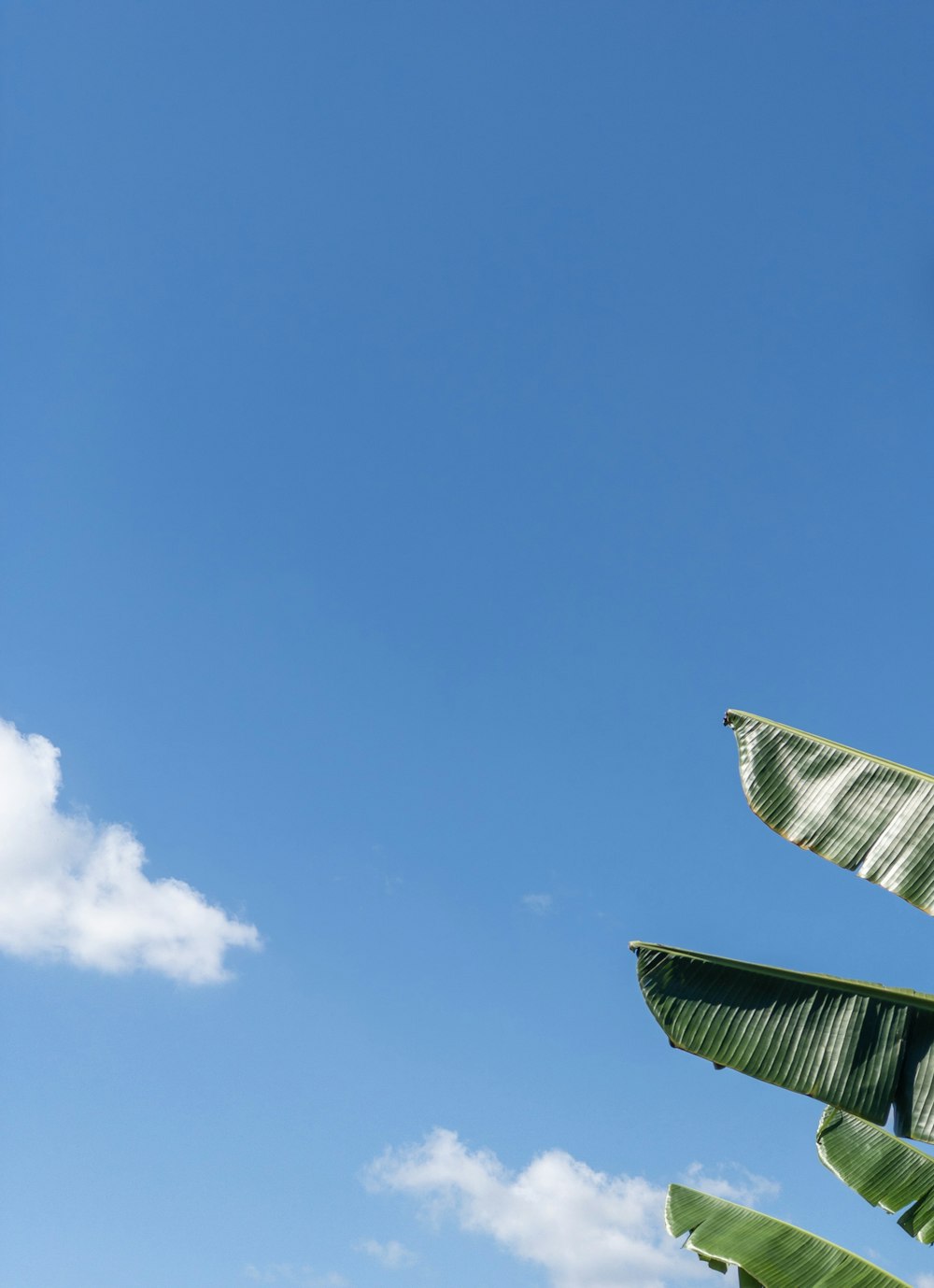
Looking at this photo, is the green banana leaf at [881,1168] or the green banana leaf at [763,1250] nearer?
the green banana leaf at [763,1250]

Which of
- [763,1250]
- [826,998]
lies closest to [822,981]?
[826,998]

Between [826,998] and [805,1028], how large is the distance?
0.62 feet

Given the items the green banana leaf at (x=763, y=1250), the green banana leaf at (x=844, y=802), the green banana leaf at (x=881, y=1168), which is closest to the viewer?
the green banana leaf at (x=844, y=802)

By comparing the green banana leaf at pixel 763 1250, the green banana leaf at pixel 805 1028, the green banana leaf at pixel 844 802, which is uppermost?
the green banana leaf at pixel 844 802

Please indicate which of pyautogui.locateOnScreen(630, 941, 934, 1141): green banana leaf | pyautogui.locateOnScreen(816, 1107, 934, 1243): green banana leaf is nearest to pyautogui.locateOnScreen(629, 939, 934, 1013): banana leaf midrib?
pyautogui.locateOnScreen(630, 941, 934, 1141): green banana leaf

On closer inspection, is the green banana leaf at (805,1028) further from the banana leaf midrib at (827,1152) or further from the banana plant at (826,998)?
the banana leaf midrib at (827,1152)

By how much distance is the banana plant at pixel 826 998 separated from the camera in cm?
438

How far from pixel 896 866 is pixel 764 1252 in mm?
3052

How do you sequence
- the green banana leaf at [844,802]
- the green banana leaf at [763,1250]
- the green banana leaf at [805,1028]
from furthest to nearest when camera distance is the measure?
the green banana leaf at [763,1250] → the green banana leaf at [844,802] → the green banana leaf at [805,1028]

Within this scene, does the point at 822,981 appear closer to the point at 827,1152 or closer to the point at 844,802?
the point at 844,802

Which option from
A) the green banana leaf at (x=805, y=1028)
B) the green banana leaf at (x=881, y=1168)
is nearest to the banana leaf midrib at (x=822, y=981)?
the green banana leaf at (x=805, y=1028)

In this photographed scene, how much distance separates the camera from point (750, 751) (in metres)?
5.40

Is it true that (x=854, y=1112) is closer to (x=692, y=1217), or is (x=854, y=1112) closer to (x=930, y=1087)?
(x=930, y=1087)

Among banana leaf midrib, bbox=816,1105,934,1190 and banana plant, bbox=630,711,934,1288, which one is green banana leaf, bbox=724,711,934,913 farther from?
banana leaf midrib, bbox=816,1105,934,1190
